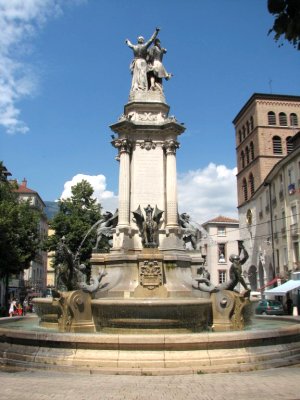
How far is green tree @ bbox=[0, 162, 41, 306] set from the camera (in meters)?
34.5

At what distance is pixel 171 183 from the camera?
1777 cm

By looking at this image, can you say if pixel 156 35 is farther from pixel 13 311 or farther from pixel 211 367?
A: pixel 13 311

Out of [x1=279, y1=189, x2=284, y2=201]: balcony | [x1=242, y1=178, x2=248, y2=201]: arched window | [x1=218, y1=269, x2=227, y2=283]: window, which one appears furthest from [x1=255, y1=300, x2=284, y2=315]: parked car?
[x1=218, y1=269, x2=227, y2=283]: window

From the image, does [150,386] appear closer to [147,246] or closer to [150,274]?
[150,274]

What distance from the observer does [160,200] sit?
58.3 ft

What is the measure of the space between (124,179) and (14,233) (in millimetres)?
22365

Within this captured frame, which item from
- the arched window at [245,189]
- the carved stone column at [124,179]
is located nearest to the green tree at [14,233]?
the carved stone column at [124,179]

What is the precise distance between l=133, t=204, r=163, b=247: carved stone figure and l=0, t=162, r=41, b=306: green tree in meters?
19.8

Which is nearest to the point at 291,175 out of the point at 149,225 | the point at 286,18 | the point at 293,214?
the point at 293,214

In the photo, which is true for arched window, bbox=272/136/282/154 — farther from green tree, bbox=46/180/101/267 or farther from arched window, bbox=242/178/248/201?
green tree, bbox=46/180/101/267

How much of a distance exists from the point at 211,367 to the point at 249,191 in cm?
6149

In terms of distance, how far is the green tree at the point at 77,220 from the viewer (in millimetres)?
42188

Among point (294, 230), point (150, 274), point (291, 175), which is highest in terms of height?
point (291, 175)

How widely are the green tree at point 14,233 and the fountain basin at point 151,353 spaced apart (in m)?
25.2
